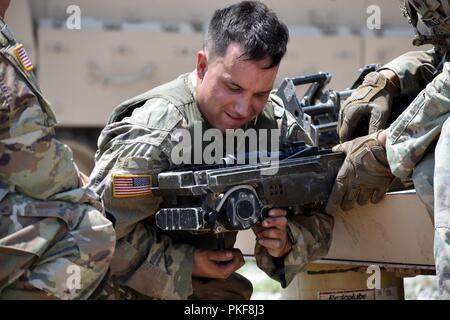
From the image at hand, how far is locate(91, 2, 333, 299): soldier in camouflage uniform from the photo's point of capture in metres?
3.19

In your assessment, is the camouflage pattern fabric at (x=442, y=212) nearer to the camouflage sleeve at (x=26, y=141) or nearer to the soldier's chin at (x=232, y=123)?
the soldier's chin at (x=232, y=123)

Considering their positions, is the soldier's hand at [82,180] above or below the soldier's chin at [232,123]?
below

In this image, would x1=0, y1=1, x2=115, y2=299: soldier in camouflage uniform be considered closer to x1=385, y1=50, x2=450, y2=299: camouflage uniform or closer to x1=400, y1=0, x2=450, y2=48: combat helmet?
x1=385, y1=50, x2=450, y2=299: camouflage uniform

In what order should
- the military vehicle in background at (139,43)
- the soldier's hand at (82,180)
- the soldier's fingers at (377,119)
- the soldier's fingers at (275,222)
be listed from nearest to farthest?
the soldier's hand at (82,180) → the soldier's fingers at (275,222) → the soldier's fingers at (377,119) → the military vehicle in background at (139,43)

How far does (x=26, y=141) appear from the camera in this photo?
105 inches

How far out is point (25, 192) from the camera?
2.72 meters

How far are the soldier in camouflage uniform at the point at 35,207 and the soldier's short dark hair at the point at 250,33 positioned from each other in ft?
2.68

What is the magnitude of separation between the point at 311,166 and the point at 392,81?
0.71m

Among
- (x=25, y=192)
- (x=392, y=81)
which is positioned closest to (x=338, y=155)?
(x=392, y=81)

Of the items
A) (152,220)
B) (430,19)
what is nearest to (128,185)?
(152,220)

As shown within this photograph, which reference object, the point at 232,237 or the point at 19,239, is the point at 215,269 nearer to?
the point at 232,237

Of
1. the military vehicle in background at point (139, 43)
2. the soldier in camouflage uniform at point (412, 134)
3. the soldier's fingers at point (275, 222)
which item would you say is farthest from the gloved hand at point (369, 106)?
the military vehicle in background at point (139, 43)

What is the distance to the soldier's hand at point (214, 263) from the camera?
330 cm

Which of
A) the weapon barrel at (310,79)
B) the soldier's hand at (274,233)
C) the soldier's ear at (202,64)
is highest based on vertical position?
the weapon barrel at (310,79)
